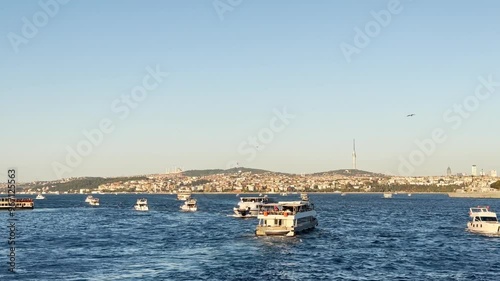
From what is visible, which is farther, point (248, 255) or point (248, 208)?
point (248, 208)

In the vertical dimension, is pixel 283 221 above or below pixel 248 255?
above

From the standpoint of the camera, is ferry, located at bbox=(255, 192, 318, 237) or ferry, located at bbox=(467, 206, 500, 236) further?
ferry, located at bbox=(467, 206, 500, 236)

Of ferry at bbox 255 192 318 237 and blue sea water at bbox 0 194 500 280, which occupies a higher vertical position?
ferry at bbox 255 192 318 237

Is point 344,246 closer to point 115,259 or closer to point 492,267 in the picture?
point 492,267

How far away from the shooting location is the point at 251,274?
51.3 metres

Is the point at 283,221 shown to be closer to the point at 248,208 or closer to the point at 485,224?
the point at 485,224

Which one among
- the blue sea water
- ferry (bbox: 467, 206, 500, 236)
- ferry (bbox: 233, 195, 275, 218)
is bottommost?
the blue sea water

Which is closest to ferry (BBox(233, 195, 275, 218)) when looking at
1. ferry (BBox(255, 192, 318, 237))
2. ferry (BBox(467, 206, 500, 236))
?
ferry (BBox(255, 192, 318, 237))

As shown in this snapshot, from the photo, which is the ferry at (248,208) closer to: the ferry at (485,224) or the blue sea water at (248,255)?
the blue sea water at (248,255)

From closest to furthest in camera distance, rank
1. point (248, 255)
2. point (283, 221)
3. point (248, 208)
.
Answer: point (248, 255) → point (283, 221) → point (248, 208)

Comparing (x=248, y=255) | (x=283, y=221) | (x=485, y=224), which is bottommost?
(x=248, y=255)

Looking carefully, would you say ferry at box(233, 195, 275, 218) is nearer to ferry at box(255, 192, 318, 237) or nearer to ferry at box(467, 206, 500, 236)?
ferry at box(255, 192, 318, 237)

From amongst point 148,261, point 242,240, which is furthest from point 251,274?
point 242,240

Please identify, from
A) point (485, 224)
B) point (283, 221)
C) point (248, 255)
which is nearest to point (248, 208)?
point (283, 221)
